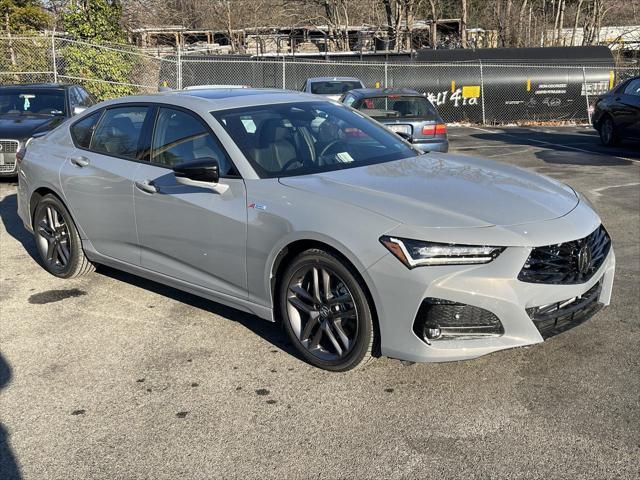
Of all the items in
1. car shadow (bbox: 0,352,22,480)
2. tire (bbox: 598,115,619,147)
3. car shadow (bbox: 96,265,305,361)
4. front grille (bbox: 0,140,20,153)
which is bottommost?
car shadow (bbox: 0,352,22,480)

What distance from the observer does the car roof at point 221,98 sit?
4613mm

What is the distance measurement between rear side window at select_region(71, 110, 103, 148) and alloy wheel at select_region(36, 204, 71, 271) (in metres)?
0.63

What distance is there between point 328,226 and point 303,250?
0.93ft

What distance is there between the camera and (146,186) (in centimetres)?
463

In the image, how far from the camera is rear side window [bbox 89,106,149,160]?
4930 mm

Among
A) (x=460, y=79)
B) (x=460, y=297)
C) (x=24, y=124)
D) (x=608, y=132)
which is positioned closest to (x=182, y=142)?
(x=460, y=297)

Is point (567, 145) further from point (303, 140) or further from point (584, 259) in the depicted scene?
point (584, 259)

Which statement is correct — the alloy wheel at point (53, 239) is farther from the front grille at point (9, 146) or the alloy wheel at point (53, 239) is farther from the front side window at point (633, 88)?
the front side window at point (633, 88)

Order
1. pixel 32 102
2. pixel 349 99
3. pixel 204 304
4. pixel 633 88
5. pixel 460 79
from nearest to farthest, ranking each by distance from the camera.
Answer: pixel 204 304 < pixel 32 102 < pixel 349 99 < pixel 633 88 < pixel 460 79

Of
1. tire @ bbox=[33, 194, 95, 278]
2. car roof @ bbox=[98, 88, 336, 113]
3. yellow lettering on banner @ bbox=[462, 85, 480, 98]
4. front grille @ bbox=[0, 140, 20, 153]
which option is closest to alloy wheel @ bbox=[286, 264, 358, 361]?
car roof @ bbox=[98, 88, 336, 113]

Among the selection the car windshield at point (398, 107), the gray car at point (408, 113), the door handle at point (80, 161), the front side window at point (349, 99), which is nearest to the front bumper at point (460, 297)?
the door handle at point (80, 161)

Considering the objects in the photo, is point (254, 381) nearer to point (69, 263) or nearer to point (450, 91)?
point (69, 263)

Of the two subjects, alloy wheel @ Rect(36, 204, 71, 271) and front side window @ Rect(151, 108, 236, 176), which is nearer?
front side window @ Rect(151, 108, 236, 176)

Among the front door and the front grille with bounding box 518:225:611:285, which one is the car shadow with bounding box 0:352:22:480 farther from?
the front grille with bounding box 518:225:611:285
